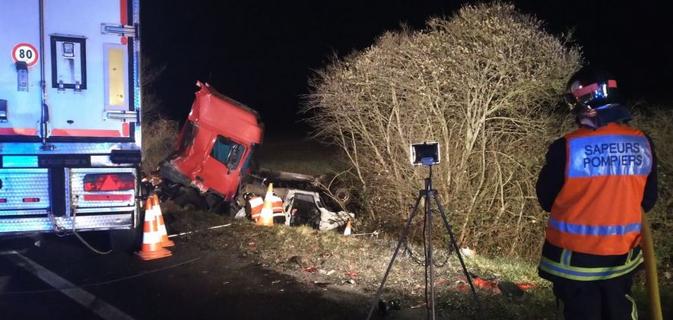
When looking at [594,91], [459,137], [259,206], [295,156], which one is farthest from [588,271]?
[295,156]

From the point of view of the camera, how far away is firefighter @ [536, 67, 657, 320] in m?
3.09

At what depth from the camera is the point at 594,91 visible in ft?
10.4

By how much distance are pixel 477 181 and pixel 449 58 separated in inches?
70.0

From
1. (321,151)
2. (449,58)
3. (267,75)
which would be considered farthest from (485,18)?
(267,75)

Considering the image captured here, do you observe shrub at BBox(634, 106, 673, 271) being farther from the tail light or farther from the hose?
the tail light

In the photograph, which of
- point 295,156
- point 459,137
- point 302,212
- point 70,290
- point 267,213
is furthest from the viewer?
point 295,156

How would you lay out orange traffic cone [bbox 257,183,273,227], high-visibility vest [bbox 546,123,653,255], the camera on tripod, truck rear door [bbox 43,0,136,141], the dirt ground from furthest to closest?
orange traffic cone [bbox 257,183,273,227] → truck rear door [bbox 43,0,136,141] → the dirt ground → the camera on tripod → high-visibility vest [bbox 546,123,653,255]

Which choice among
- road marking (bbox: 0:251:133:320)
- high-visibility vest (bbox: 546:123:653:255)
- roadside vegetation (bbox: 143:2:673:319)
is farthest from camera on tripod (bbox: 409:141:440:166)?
road marking (bbox: 0:251:133:320)

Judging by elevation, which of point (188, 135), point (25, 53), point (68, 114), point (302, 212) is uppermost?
point (25, 53)

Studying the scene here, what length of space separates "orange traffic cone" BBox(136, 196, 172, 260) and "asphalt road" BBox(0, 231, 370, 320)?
147 millimetres

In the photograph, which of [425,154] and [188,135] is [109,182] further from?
[188,135]

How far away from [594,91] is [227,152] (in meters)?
9.75

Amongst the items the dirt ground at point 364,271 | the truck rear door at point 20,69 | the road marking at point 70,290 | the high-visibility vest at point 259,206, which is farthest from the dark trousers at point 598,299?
the high-visibility vest at point 259,206

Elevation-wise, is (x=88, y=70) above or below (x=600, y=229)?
above
